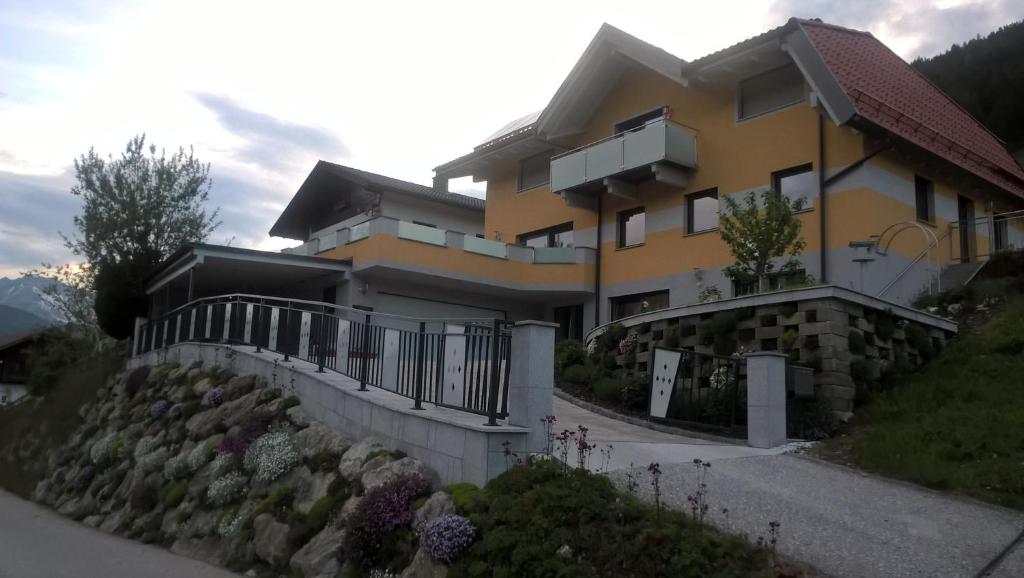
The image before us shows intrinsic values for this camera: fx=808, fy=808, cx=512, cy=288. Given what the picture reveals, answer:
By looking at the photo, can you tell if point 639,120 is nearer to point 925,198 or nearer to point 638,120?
point 638,120

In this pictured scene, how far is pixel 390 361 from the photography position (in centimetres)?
984

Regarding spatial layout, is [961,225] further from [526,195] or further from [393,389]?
[393,389]

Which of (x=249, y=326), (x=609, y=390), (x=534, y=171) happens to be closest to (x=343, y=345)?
(x=249, y=326)

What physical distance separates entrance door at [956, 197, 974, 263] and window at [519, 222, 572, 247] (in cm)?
1092

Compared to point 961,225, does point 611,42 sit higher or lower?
higher

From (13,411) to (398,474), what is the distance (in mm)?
24278

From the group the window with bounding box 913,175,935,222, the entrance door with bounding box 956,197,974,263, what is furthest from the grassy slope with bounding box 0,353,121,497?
the entrance door with bounding box 956,197,974,263

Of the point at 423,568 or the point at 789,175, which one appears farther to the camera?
the point at 789,175

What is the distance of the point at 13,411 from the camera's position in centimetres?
2669

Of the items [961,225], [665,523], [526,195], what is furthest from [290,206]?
[665,523]

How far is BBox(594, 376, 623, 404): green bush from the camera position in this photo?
1402 centimetres

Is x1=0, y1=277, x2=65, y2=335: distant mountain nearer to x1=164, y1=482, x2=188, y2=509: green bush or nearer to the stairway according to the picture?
x1=164, y1=482, x2=188, y2=509: green bush

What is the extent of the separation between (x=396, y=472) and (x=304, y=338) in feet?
16.8

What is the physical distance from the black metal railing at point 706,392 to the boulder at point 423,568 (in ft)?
19.5
